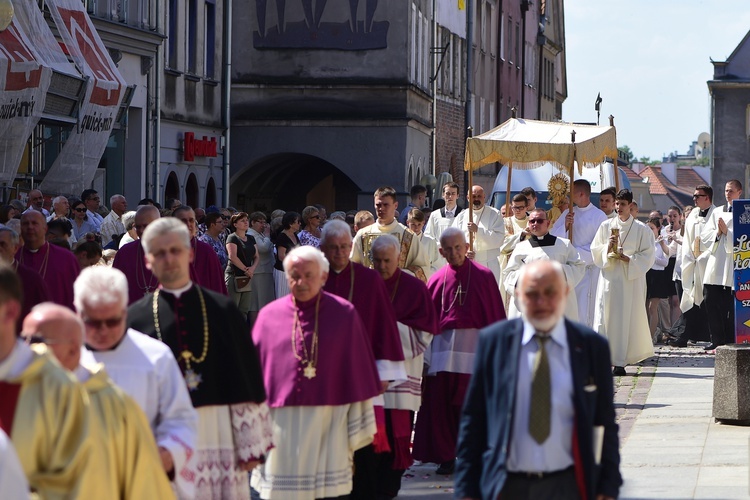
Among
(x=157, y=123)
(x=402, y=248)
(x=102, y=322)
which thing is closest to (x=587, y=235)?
(x=402, y=248)

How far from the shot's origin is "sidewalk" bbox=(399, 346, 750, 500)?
10047 millimetres

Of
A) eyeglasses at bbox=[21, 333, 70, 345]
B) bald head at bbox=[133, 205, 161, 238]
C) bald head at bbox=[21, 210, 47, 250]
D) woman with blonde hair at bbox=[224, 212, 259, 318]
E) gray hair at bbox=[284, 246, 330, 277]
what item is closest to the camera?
eyeglasses at bbox=[21, 333, 70, 345]

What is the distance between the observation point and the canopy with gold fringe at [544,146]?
1800 centimetres

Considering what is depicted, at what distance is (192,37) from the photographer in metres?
29.8

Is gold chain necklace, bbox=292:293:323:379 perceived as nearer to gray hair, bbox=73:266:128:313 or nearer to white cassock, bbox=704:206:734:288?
gray hair, bbox=73:266:128:313

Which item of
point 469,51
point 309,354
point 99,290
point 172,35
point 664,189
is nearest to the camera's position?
point 99,290

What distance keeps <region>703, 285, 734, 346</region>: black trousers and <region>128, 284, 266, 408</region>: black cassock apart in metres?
13.2

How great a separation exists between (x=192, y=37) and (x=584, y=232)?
13859mm

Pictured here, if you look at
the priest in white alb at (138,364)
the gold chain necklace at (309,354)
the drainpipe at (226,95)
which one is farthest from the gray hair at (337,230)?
the drainpipe at (226,95)

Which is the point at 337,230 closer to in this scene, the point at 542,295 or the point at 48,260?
the point at 48,260

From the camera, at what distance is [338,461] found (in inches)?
325

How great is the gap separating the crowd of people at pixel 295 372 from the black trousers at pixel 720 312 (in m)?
5.13

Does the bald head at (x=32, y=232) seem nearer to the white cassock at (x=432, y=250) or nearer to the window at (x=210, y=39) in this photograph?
the white cassock at (x=432, y=250)

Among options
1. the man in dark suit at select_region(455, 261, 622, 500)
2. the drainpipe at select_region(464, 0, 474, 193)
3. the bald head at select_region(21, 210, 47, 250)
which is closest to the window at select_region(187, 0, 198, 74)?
the drainpipe at select_region(464, 0, 474, 193)
